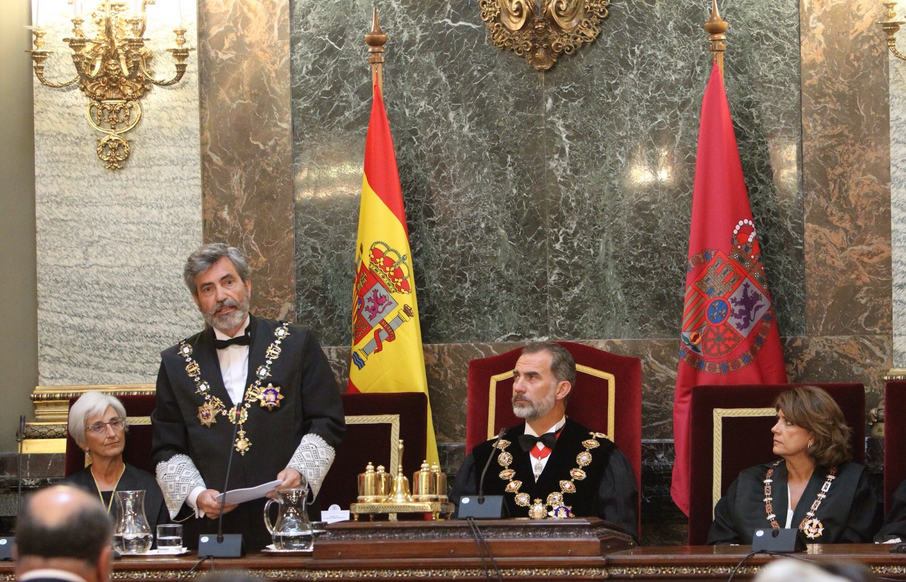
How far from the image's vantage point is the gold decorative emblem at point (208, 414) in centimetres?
434

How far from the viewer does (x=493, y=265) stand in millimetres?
5953

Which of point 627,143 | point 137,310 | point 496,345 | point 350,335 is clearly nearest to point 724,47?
point 627,143

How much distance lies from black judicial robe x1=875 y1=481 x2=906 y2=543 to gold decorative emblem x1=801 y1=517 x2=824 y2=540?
187 millimetres

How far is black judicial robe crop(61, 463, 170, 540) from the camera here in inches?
191

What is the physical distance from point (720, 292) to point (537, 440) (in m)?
1.14

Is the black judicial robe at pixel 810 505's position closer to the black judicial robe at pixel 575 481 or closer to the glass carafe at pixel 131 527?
the black judicial robe at pixel 575 481

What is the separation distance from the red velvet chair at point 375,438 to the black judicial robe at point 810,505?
51.0 inches

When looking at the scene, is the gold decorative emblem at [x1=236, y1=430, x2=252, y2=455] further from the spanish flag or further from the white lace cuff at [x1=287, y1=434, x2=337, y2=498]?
the spanish flag

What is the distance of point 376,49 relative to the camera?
18.9ft

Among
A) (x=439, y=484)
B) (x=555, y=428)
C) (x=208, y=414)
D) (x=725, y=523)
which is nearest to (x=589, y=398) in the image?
(x=555, y=428)

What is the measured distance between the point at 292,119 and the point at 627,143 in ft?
5.20

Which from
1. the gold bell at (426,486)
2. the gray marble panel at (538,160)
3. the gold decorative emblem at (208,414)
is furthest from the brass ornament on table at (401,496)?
the gray marble panel at (538,160)

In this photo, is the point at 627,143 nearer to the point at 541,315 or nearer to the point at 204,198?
the point at 541,315

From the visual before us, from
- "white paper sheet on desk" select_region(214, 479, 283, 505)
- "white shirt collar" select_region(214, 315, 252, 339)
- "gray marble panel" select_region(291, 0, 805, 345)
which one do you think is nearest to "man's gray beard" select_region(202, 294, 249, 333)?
"white shirt collar" select_region(214, 315, 252, 339)
